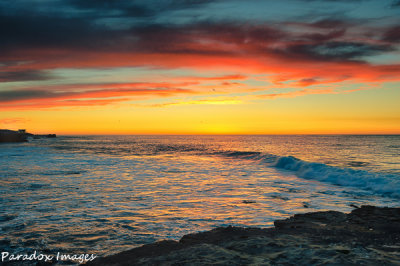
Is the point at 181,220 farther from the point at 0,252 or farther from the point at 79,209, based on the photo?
the point at 0,252

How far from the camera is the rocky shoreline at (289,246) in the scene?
4865 mm

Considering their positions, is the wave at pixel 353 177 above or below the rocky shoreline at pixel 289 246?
below

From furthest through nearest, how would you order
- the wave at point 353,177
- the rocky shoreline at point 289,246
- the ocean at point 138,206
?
1. the wave at point 353,177
2. the ocean at point 138,206
3. the rocky shoreline at point 289,246

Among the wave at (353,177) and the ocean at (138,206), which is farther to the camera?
the wave at (353,177)

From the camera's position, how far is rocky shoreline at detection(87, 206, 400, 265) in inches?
192

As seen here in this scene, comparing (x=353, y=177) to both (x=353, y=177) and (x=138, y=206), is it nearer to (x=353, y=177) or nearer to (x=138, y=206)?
(x=353, y=177)

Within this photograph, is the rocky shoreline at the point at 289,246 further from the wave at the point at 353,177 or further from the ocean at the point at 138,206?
the wave at the point at 353,177

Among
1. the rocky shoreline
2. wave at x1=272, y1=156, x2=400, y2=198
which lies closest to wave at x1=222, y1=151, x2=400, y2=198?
wave at x1=272, y1=156, x2=400, y2=198

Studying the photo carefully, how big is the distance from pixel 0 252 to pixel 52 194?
695cm

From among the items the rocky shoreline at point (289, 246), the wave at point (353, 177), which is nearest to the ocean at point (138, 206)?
the wave at point (353, 177)

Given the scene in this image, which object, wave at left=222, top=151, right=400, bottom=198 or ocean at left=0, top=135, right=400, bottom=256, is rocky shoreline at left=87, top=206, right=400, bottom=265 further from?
wave at left=222, top=151, right=400, bottom=198

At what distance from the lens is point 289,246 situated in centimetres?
558

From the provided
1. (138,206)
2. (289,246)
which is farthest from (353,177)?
(289,246)

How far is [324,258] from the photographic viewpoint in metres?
4.85
